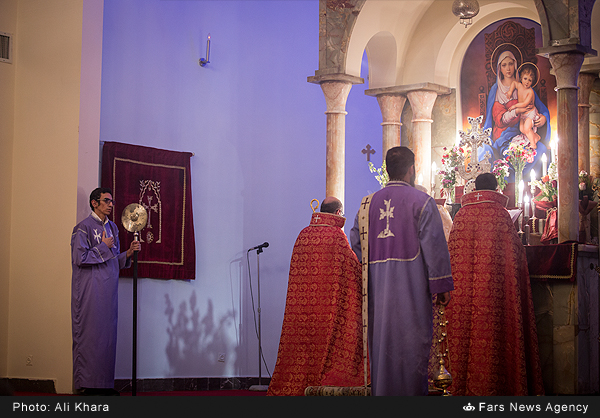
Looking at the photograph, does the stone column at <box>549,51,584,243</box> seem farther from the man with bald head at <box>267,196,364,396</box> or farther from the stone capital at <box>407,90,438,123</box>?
the stone capital at <box>407,90,438,123</box>

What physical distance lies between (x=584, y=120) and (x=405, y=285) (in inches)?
196

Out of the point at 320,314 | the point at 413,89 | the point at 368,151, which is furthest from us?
the point at 368,151

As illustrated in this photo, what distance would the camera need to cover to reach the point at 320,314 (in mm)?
6992

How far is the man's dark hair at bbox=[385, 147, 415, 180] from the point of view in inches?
208

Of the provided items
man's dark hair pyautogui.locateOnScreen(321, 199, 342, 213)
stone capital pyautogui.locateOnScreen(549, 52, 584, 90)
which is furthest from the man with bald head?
stone capital pyautogui.locateOnScreen(549, 52, 584, 90)

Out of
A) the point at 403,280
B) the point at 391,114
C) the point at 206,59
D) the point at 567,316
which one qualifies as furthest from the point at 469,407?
the point at 206,59

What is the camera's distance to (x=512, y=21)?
9.38m

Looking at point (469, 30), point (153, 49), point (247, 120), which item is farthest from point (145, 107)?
point (469, 30)

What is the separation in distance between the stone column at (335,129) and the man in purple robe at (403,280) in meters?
3.48

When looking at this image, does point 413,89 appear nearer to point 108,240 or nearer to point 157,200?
point 157,200

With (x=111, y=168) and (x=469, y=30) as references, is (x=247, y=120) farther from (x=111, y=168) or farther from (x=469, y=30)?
(x=469, y=30)

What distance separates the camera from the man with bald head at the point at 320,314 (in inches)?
271

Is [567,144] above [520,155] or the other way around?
the other way around

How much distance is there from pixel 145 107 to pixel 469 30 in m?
4.50
